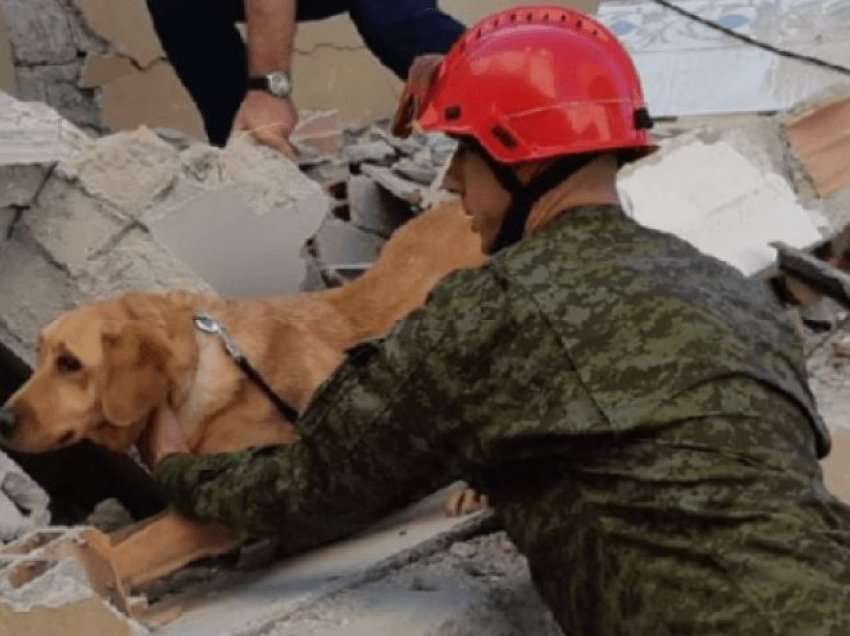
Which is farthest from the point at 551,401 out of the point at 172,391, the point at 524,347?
the point at 172,391

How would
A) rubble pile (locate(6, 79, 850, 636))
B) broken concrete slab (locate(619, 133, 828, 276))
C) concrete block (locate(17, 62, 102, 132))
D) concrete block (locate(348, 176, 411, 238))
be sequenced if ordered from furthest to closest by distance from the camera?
1. concrete block (locate(17, 62, 102, 132))
2. concrete block (locate(348, 176, 411, 238))
3. broken concrete slab (locate(619, 133, 828, 276))
4. rubble pile (locate(6, 79, 850, 636))

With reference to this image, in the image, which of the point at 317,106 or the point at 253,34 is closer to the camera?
the point at 253,34

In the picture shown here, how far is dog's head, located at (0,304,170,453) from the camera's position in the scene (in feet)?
11.1

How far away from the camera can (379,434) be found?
2.73m

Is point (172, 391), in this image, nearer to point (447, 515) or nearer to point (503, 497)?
point (447, 515)

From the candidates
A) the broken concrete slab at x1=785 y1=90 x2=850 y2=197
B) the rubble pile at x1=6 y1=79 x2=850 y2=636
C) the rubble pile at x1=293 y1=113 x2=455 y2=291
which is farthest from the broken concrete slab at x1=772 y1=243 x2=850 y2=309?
the rubble pile at x1=293 y1=113 x2=455 y2=291

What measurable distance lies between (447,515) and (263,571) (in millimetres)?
373

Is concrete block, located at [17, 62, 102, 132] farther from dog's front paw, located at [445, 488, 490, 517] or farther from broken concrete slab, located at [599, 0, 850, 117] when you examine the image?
dog's front paw, located at [445, 488, 490, 517]

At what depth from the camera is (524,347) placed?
8.44 ft

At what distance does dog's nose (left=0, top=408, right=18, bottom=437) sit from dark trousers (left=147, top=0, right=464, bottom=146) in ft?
6.08

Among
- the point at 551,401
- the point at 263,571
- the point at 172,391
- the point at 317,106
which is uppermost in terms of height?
the point at 551,401

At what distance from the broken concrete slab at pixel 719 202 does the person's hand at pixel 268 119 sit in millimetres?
887

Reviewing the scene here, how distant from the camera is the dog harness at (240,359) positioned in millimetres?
3586

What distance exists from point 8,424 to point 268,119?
1560 millimetres
